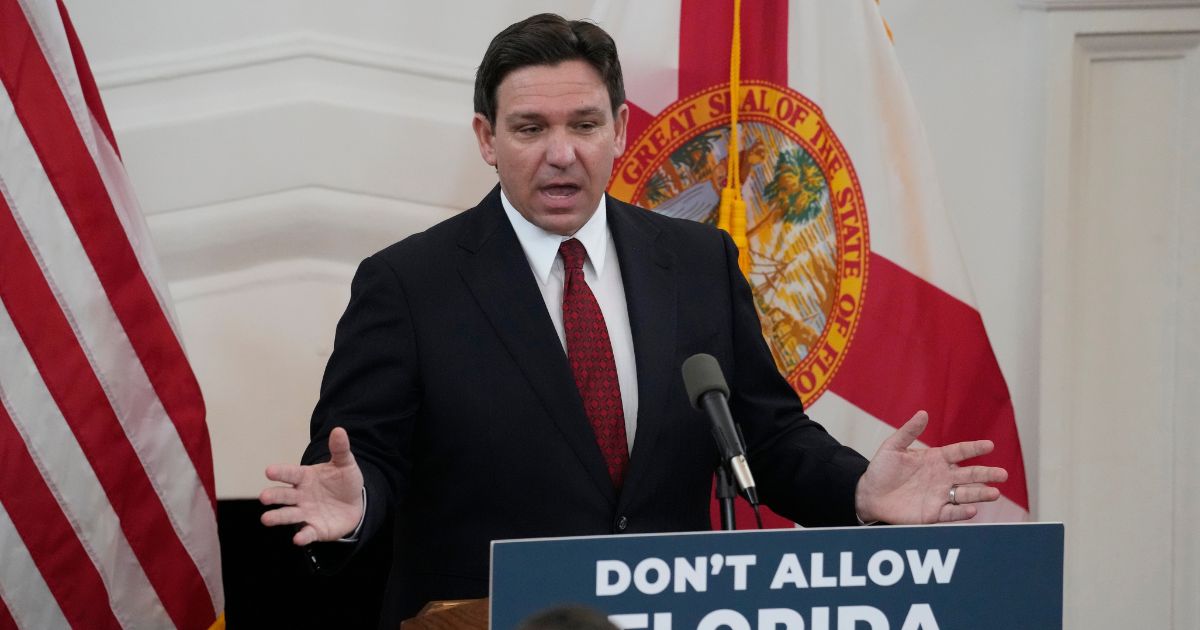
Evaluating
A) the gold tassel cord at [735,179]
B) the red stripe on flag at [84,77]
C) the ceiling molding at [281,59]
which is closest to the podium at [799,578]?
the gold tassel cord at [735,179]

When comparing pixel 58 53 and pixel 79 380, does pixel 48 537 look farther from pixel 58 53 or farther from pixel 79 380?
pixel 58 53

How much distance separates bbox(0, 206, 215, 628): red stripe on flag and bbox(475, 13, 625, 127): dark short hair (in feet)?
2.95

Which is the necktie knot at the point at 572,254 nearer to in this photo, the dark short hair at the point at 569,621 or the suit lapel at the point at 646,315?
the suit lapel at the point at 646,315

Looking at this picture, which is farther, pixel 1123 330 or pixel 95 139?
pixel 1123 330

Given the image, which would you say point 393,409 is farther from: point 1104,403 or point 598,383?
Answer: point 1104,403

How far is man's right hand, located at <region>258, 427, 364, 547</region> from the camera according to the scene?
5.09 feet

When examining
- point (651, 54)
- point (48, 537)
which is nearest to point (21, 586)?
point (48, 537)

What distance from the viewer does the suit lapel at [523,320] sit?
1927 mm

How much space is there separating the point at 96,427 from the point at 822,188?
1.48m

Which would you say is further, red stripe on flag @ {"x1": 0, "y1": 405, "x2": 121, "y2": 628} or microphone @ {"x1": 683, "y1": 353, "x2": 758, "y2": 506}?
red stripe on flag @ {"x1": 0, "y1": 405, "x2": 121, "y2": 628}

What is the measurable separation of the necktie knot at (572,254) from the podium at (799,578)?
2.59 ft

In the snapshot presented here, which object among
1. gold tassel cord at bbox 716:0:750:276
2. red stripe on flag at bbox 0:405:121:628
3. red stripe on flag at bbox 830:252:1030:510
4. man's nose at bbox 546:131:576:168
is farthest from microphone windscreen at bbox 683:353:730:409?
red stripe on flag at bbox 0:405:121:628

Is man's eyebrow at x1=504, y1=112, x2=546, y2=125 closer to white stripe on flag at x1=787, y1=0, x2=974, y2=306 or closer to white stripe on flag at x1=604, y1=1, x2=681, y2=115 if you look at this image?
white stripe on flag at x1=604, y1=1, x2=681, y2=115

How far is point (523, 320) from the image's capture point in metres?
1.98
